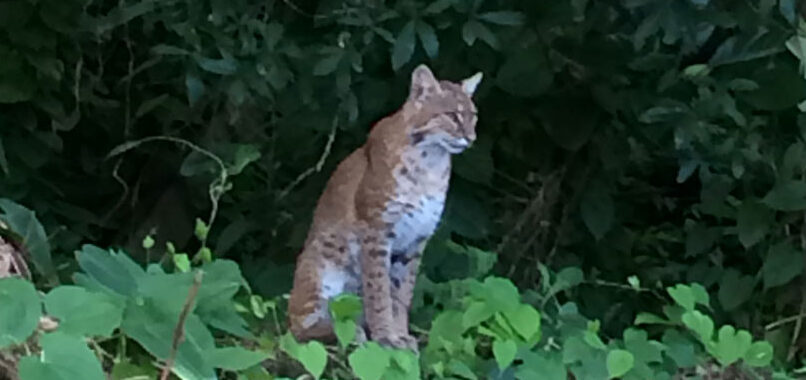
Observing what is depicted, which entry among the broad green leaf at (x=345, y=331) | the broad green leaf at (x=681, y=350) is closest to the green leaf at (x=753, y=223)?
the broad green leaf at (x=681, y=350)

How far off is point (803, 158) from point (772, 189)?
0.06 metres

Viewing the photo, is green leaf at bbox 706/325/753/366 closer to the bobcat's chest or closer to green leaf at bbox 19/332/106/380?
the bobcat's chest

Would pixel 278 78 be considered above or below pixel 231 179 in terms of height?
above

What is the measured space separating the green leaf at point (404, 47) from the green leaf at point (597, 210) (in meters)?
0.49

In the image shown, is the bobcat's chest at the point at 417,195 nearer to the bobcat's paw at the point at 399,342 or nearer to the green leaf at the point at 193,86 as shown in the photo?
the bobcat's paw at the point at 399,342

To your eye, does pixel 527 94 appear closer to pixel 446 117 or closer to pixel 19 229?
pixel 446 117

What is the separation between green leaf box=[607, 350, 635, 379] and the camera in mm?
1031

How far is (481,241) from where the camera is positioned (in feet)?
5.95

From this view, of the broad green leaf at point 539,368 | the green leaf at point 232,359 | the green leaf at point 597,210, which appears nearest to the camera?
the green leaf at point 232,359

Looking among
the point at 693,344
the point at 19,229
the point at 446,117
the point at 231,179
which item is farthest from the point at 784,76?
the point at 19,229

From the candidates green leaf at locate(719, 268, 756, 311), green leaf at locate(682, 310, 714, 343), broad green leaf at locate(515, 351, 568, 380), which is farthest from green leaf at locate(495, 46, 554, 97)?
broad green leaf at locate(515, 351, 568, 380)

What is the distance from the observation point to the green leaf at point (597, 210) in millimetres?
1728

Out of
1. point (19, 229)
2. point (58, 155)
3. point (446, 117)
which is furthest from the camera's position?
A: point (58, 155)

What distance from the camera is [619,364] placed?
3.39 ft
